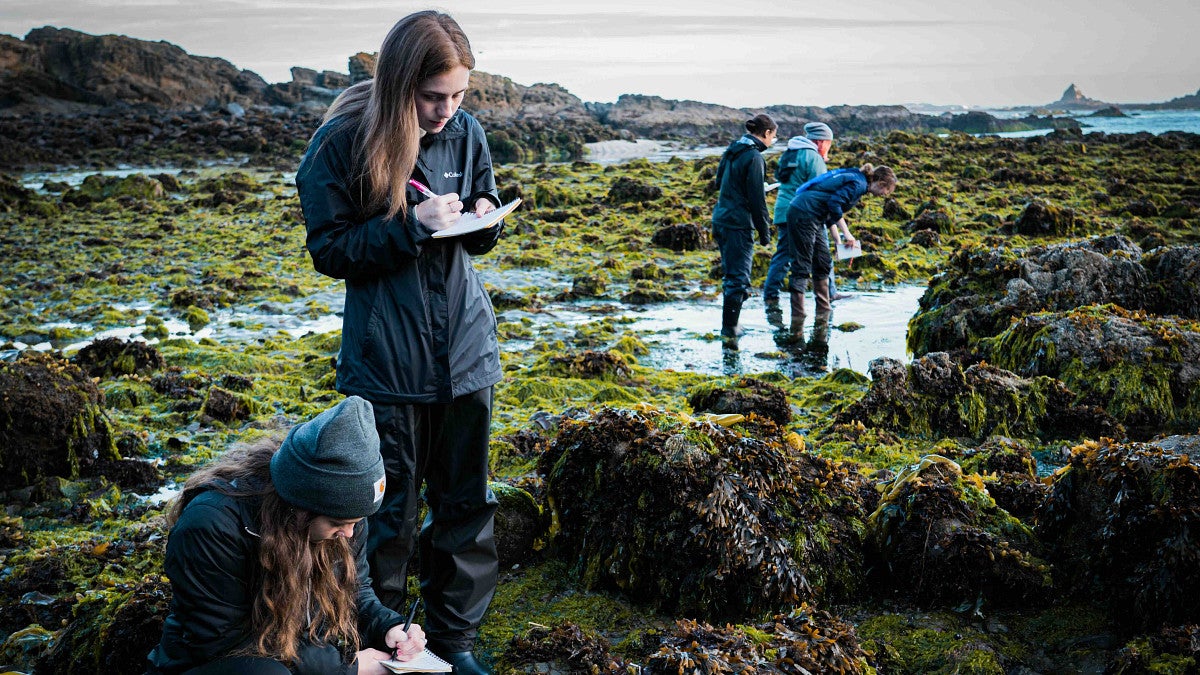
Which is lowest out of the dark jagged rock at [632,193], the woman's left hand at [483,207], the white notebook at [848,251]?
the white notebook at [848,251]

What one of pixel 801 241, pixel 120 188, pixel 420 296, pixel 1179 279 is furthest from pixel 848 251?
pixel 120 188

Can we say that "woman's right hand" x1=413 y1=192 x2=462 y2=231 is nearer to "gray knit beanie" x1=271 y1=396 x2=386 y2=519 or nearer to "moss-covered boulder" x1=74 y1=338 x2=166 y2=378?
"gray knit beanie" x1=271 y1=396 x2=386 y2=519

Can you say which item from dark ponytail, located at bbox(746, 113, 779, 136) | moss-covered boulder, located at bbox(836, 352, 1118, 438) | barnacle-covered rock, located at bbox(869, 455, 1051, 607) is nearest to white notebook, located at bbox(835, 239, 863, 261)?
dark ponytail, located at bbox(746, 113, 779, 136)

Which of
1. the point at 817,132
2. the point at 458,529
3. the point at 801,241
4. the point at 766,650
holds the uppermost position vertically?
the point at 817,132

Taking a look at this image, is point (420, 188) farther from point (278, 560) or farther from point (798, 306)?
point (798, 306)

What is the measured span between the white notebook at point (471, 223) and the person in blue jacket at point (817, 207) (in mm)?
6692

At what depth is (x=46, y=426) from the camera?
566 centimetres

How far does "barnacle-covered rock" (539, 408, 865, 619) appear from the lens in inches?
147

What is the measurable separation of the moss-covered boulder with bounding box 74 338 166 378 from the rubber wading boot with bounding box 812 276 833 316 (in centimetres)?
667

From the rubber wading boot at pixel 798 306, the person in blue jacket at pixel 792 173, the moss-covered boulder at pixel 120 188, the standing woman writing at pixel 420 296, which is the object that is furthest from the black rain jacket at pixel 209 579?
the moss-covered boulder at pixel 120 188

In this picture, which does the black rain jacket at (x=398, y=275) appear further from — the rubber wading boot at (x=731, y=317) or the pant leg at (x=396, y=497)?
the rubber wading boot at (x=731, y=317)

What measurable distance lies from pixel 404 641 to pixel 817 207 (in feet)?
24.2

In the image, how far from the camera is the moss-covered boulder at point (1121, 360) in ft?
20.1

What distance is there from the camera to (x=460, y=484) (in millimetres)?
3381
